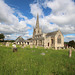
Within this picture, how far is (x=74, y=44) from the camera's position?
37.0 metres

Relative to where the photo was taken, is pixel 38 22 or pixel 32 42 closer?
pixel 32 42

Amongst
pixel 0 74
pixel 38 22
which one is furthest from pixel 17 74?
pixel 38 22

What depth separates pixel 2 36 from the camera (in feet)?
181

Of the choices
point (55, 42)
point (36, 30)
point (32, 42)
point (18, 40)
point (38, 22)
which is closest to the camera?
point (55, 42)

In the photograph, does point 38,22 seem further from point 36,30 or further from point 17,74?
point 17,74

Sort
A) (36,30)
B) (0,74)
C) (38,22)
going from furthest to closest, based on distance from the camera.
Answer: (38,22), (36,30), (0,74)

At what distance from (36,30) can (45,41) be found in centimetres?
1964

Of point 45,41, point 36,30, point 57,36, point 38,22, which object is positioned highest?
point 38,22

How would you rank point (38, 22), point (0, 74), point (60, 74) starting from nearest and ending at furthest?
point (0, 74) → point (60, 74) → point (38, 22)

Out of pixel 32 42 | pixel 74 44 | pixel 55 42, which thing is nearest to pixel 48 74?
pixel 55 42

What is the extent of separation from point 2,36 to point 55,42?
48893mm

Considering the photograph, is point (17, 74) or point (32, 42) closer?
point (17, 74)

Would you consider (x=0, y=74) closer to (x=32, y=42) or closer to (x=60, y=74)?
(x=60, y=74)

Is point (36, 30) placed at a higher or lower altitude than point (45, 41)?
higher
